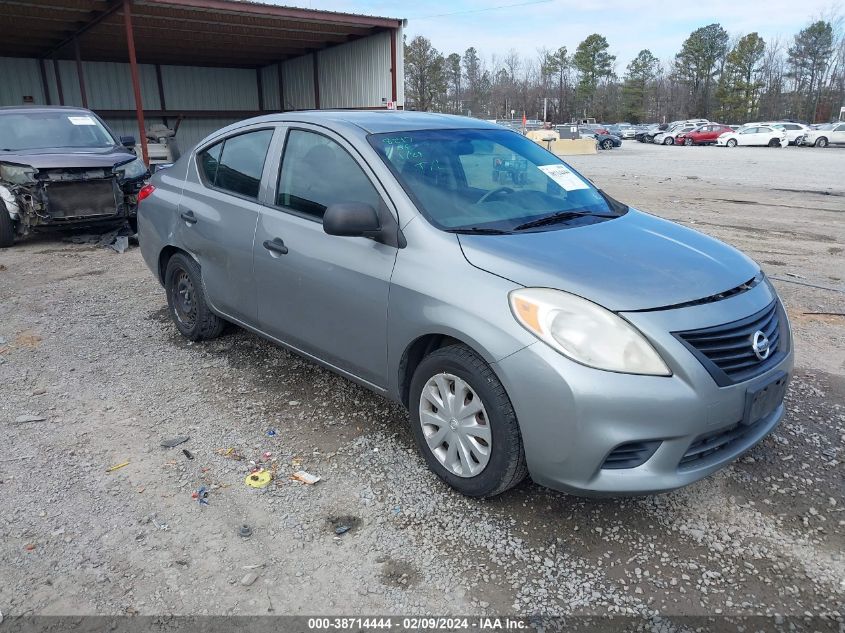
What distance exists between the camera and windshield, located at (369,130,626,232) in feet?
10.3

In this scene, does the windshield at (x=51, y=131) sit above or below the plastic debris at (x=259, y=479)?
above

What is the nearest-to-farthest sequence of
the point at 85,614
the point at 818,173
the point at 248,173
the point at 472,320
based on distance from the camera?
the point at 85,614
the point at 472,320
the point at 248,173
the point at 818,173

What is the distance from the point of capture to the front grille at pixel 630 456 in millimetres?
2432

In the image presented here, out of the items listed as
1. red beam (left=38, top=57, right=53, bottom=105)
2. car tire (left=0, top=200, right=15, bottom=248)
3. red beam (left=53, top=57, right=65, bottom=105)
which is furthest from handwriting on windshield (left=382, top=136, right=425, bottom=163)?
red beam (left=38, top=57, right=53, bottom=105)

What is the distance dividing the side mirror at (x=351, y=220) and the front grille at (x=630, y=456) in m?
1.47

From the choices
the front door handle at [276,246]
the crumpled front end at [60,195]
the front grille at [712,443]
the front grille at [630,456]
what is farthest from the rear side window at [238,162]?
the crumpled front end at [60,195]

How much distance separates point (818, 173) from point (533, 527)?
21316 mm

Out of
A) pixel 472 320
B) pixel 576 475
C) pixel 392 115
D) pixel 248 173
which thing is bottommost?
pixel 576 475

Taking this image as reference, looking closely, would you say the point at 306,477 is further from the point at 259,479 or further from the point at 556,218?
the point at 556,218

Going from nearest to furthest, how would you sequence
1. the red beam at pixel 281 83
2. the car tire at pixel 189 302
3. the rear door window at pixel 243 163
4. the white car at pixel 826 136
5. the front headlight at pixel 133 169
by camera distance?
the rear door window at pixel 243 163 < the car tire at pixel 189 302 < the front headlight at pixel 133 169 < the red beam at pixel 281 83 < the white car at pixel 826 136

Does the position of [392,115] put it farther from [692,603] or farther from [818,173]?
[818,173]

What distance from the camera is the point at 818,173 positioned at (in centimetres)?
1967

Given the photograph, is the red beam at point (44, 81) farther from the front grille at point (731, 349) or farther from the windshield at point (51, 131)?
the front grille at point (731, 349)

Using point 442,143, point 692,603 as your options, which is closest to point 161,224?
point 442,143
